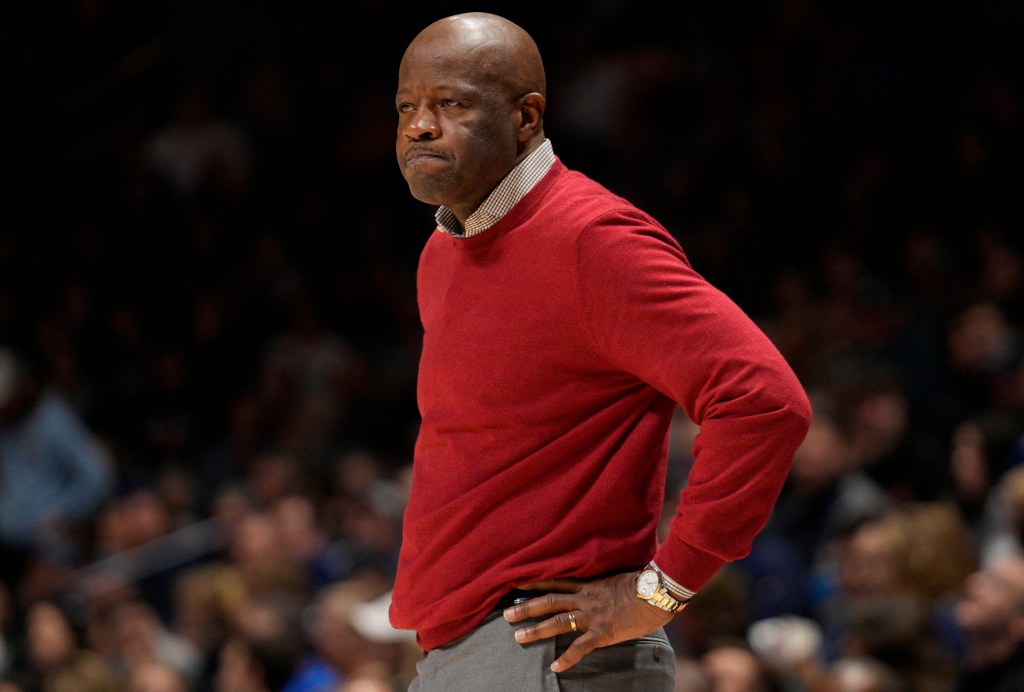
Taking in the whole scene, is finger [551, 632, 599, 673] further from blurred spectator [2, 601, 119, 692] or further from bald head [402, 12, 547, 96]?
blurred spectator [2, 601, 119, 692]

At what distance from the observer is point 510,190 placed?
194 cm

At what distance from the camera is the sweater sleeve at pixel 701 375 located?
1742mm

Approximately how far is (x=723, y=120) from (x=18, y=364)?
357cm

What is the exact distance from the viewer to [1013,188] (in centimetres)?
592

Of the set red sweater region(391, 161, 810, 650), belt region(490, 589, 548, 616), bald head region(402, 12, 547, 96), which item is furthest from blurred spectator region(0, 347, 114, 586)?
bald head region(402, 12, 547, 96)

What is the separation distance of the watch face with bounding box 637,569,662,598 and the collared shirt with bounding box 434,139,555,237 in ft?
1.70

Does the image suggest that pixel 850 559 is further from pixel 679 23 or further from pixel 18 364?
pixel 679 23

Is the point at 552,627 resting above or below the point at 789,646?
above

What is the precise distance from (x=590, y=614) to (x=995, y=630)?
2121 mm

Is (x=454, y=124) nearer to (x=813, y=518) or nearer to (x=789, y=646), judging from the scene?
(x=789, y=646)

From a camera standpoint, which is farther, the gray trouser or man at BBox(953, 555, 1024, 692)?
man at BBox(953, 555, 1024, 692)

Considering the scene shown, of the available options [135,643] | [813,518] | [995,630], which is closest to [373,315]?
[135,643]

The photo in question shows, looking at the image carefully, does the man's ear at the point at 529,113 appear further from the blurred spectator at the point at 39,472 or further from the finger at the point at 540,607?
the blurred spectator at the point at 39,472

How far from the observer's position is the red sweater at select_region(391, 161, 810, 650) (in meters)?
1.76
